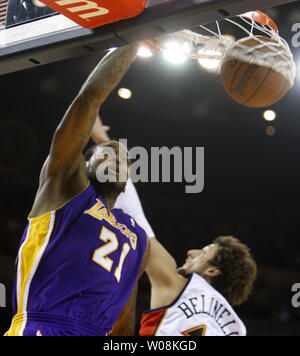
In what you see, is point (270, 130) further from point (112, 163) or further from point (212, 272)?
point (112, 163)

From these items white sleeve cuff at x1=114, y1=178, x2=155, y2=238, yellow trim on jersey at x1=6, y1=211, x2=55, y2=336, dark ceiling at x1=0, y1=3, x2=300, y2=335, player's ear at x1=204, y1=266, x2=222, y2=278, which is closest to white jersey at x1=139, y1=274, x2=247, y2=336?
player's ear at x1=204, y1=266, x2=222, y2=278

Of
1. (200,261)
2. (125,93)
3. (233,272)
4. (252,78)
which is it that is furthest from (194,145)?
(252,78)

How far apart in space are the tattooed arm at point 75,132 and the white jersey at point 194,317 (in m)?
1.25

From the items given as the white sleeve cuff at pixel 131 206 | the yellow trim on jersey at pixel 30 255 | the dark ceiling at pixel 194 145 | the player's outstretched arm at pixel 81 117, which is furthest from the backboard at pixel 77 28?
the dark ceiling at pixel 194 145

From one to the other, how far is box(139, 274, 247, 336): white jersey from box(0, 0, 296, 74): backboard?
66.9 inches

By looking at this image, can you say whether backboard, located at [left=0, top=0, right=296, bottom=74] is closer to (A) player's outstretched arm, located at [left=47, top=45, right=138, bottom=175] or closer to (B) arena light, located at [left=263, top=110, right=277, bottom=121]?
(A) player's outstretched arm, located at [left=47, top=45, right=138, bottom=175]

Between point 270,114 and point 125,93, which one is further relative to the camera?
point 125,93

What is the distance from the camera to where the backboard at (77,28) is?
169 cm

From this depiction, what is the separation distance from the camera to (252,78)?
2.26 metres

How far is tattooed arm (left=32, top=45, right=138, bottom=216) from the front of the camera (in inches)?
82.4

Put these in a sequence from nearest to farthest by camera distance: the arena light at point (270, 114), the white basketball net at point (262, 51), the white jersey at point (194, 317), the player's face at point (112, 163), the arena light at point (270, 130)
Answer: the white basketball net at point (262, 51)
the player's face at point (112, 163)
the white jersey at point (194, 317)
the arena light at point (270, 114)
the arena light at point (270, 130)

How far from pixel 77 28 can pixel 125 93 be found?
15.4 ft

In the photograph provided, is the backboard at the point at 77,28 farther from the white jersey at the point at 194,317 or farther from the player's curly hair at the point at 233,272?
the player's curly hair at the point at 233,272
